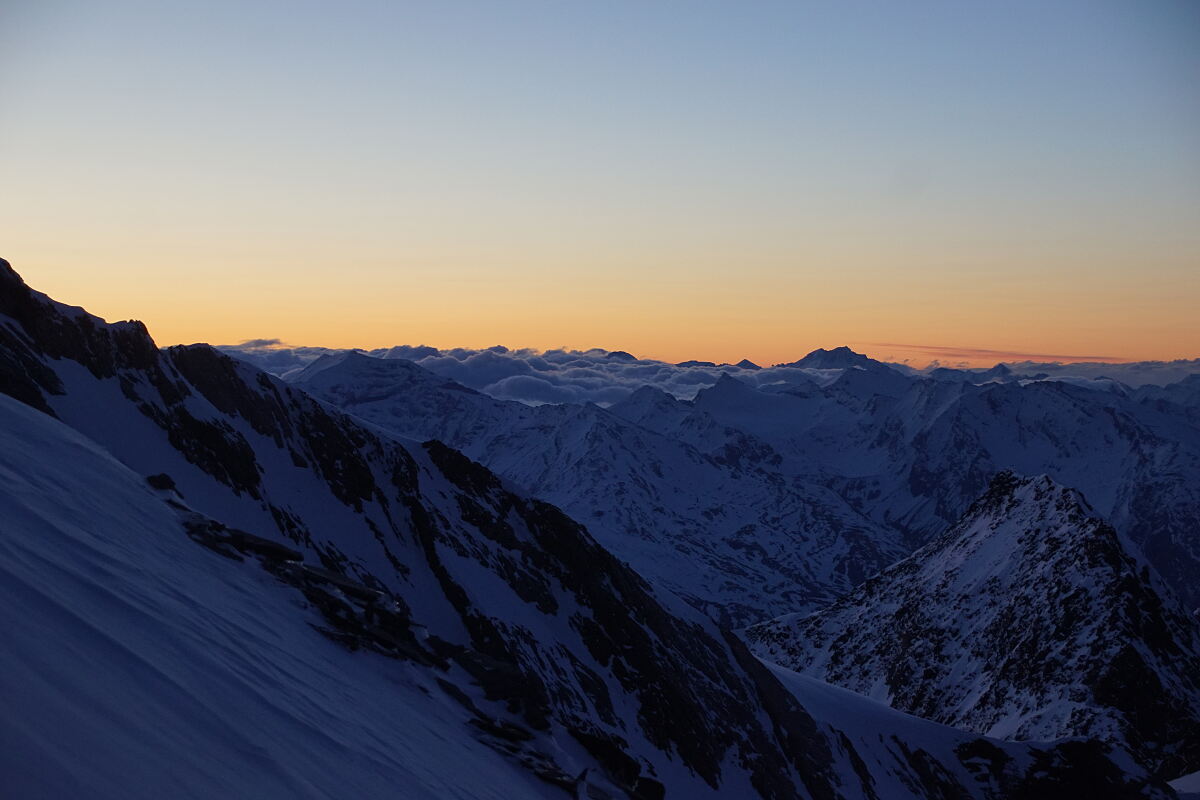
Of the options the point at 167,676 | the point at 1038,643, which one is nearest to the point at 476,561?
the point at 167,676

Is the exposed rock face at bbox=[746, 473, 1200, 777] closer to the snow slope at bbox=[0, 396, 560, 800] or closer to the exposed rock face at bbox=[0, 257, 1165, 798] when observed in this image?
the exposed rock face at bbox=[0, 257, 1165, 798]

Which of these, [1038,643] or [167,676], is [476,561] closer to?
[167,676]

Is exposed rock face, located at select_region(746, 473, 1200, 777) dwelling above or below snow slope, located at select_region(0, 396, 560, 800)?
below

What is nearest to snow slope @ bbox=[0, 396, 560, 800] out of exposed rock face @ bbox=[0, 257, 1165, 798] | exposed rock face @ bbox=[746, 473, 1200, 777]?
exposed rock face @ bbox=[0, 257, 1165, 798]

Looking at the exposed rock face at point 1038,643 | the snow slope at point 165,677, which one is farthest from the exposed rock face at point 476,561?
the exposed rock face at point 1038,643

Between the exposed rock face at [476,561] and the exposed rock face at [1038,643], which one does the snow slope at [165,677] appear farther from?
the exposed rock face at [1038,643]

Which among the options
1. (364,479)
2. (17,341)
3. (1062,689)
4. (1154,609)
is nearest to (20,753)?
(17,341)
